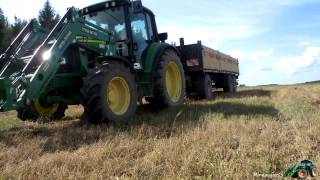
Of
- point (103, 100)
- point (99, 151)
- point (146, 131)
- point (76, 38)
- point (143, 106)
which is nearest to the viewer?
point (99, 151)

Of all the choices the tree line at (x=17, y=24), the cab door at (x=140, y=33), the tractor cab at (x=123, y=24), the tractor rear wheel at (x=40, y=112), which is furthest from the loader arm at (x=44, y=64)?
the tree line at (x=17, y=24)

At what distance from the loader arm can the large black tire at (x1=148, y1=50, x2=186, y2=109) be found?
180 cm

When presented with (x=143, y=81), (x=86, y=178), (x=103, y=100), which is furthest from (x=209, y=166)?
(x=143, y=81)

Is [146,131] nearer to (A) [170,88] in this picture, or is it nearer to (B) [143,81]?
(B) [143,81]

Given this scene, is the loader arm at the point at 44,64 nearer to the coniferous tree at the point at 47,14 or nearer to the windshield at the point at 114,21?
the windshield at the point at 114,21

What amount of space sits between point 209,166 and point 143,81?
18.8ft

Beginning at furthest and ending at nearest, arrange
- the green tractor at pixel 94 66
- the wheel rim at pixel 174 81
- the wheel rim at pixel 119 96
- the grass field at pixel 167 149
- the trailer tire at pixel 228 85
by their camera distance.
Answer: the trailer tire at pixel 228 85 → the wheel rim at pixel 174 81 → the wheel rim at pixel 119 96 → the green tractor at pixel 94 66 → the grass field at pixel 167 149

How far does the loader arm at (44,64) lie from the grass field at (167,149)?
61cm

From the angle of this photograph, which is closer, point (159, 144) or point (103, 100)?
point (159, 144)

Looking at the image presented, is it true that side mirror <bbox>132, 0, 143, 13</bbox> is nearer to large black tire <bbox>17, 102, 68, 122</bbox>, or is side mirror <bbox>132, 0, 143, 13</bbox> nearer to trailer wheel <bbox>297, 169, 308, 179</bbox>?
large black tire <bbox>17, 102, 68, 122</bbox>

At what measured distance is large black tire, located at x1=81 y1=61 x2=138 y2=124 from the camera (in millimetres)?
7992

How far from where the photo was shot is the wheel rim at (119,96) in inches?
345

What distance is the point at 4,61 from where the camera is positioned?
29.8ft

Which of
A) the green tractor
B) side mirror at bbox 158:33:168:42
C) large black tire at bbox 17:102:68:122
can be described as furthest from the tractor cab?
large black tire at bbox 17:102:68:122
